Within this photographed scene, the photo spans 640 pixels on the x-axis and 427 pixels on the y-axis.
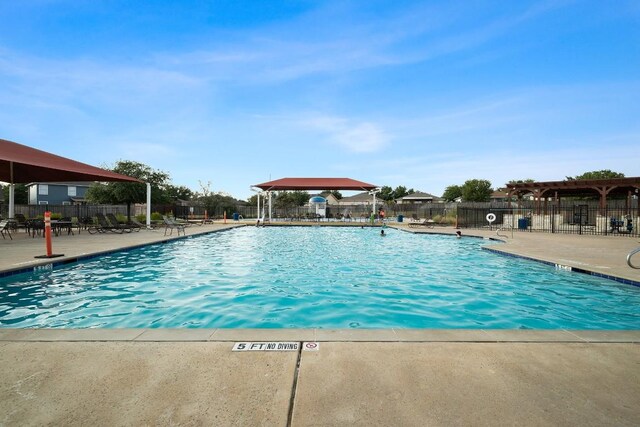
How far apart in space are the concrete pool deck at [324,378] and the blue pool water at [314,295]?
1.57m

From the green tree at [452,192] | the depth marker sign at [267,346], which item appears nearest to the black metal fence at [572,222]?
the depth marker sign at [267,346]

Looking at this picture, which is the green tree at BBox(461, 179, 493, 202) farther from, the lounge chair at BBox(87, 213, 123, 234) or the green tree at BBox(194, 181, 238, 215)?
the lounge chair at BBox(87, 213, 123, 234)

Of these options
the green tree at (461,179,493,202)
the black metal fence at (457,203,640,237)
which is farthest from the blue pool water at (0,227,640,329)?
the green tree at (461,179,493,202)

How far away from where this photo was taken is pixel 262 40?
14.1m

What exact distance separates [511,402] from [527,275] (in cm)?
646

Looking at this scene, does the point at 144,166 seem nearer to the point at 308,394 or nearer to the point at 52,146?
the point at 52,146

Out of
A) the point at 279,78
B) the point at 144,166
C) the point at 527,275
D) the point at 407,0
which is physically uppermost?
the point at 407,0

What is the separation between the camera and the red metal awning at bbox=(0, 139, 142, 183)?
12456mm

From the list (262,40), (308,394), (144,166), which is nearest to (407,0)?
(262,40)

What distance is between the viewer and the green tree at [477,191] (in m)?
54.5

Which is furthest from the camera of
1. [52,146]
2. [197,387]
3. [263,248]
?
[52,146]

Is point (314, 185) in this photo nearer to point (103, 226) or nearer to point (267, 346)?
point (103, 226)

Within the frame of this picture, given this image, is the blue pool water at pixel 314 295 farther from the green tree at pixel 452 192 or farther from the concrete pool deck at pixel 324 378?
the green tree at pixel 452 192

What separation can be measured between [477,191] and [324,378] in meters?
59.4
